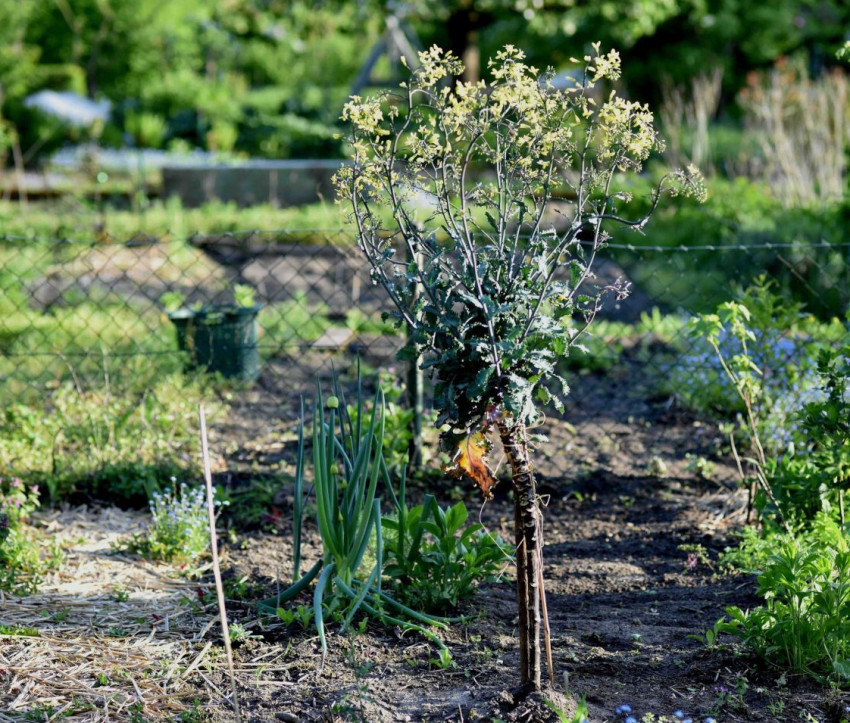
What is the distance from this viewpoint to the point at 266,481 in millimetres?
3910

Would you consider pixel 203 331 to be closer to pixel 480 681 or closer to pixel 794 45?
pixel 480 681

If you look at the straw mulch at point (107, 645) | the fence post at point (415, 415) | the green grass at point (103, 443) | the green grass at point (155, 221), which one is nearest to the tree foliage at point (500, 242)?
the straw mulch at point (107, 645)

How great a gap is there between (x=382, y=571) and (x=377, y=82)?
10.6 m

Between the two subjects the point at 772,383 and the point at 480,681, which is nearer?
the point at 480,681

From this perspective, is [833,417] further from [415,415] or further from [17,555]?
[17,555]

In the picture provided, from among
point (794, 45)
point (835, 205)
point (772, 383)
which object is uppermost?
point (794, 45)

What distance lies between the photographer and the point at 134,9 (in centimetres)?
1535

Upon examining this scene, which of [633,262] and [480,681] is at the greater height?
[633,262]

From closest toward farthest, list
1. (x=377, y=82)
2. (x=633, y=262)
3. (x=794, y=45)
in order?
(x=633, y=262), (x=377, y=82), (x=794, y=45)

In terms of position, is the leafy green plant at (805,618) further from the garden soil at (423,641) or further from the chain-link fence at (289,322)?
the chain-link fence at (289,322)

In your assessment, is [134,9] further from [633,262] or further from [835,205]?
[835,205]

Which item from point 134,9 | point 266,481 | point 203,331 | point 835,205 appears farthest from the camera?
point 134,9

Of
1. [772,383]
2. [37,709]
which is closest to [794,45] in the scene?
[772,383]

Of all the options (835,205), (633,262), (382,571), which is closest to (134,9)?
(633,262)
